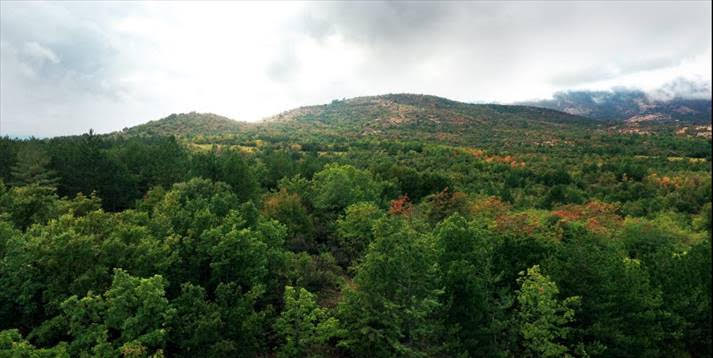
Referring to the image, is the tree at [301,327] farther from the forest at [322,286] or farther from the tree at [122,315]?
the tree at [122,315]

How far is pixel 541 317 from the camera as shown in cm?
2588

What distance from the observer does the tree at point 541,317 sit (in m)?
25.4

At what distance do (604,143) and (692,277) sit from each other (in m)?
129

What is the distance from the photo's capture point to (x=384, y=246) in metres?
26.0

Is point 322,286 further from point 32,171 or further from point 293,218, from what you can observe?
point 32,171

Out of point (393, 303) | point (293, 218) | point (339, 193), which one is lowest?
point (393, 303)

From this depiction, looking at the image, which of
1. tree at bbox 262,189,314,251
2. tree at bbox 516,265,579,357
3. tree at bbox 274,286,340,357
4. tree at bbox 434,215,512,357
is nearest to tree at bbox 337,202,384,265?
tree at bbox 262,189,314,251

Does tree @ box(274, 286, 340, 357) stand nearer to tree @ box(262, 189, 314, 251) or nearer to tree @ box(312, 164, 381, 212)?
tree @ box(262, 189, 314, 251)

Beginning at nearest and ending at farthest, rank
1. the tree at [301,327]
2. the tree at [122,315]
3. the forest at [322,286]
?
the tree at [122,315]
the forest at [322,286]
the tree at [301,327]

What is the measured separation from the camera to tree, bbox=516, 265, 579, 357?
1000 inches

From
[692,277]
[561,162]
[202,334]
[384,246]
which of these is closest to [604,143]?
[561,162]

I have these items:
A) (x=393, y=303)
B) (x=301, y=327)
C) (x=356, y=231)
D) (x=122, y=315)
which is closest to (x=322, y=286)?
(x=356, y=231)

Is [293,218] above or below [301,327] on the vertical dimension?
above

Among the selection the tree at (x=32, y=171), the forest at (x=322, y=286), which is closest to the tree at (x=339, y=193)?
the forest at (x=322, y=286)
